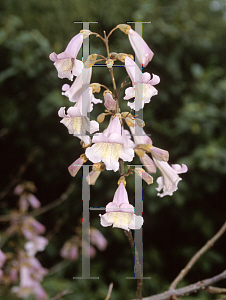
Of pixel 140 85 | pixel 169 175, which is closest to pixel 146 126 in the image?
pixel 169 175

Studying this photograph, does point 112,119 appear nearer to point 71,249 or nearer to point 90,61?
point 90,61

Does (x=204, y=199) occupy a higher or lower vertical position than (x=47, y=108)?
lower

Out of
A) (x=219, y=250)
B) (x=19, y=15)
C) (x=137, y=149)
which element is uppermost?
(x=19, y=15)

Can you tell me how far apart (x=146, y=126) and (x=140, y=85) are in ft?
6.23

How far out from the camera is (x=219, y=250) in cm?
257

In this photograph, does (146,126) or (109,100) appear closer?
(109,100)

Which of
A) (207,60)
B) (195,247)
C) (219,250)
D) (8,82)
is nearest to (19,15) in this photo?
(8,82)

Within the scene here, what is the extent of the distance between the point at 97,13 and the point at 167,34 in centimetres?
72

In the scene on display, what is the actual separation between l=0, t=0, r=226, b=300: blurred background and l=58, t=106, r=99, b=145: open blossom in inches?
67.7

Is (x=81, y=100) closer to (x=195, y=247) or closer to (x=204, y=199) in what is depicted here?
(x=204, y=199)

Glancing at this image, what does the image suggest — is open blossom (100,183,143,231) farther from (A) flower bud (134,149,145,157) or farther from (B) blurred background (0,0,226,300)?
(B) blurred background (0,0,226,300)

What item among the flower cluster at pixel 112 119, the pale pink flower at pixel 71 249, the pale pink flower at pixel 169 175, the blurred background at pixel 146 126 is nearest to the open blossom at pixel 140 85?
the flower cluster at pixel 112 119

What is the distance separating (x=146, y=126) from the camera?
2.41 metres

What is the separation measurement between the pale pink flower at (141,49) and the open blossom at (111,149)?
0.45ft
